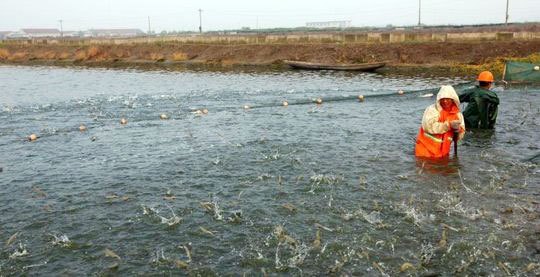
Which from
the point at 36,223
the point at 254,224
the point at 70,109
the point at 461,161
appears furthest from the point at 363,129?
the point at 70,109

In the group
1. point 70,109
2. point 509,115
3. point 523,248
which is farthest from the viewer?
point 70,109

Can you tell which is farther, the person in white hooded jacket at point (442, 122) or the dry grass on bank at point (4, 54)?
the dry grass on bank at point (4, 54)

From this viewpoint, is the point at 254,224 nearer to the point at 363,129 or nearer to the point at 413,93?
the point at 363,129

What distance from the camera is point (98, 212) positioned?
8656 mm

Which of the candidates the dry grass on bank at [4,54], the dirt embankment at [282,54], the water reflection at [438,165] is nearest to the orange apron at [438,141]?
the water reflection at [438,165]

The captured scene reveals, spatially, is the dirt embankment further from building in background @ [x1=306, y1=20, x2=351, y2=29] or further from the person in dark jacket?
building in background @ [x1=306, y1=20, x2=351, y2=29]

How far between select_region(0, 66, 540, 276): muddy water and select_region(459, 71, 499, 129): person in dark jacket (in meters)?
0.50

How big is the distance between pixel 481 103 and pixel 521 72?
11540 millimetres

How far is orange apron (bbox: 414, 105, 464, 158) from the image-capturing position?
422 inches

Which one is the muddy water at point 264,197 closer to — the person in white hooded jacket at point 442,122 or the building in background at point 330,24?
the person in white hooded jacket at point 442,122

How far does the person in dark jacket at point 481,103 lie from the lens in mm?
13750

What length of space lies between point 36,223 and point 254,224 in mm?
4028

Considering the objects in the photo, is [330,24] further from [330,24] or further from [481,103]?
[481,103]

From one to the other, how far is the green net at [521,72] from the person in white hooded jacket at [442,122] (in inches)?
578
